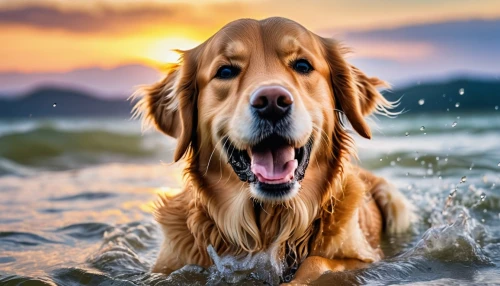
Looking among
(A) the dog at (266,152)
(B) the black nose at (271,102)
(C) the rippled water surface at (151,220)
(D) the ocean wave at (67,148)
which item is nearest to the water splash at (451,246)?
(C) the rippled water surface at (151,220)

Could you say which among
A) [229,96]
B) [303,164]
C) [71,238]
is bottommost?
[71,238]

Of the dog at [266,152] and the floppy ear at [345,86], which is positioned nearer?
the dog at [266,152]

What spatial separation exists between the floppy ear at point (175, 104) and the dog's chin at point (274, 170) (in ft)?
1.82

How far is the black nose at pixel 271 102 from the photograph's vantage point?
12.5 ft

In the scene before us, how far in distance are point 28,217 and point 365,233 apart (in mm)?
3631

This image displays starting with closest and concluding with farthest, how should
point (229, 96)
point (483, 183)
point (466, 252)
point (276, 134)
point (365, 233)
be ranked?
point (276, 134) < point (229, 96) < point (466, 252) < point (365, 233) < point (483, 183)

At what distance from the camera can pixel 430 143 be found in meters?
13.9

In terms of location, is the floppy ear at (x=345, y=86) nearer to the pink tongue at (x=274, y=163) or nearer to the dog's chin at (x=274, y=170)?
the dog's chin at (x=274, y=170)

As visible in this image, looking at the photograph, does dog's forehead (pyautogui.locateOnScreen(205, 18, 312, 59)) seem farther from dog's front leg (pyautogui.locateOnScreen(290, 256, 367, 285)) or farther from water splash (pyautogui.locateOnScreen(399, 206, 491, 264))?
water splash (pyautogui.locateOnScreen(399, 206, 491, 264))

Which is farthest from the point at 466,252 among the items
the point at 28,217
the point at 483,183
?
the point at 28,217

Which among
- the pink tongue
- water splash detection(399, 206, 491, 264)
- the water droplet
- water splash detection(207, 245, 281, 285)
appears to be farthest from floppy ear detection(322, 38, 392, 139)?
the water droplet

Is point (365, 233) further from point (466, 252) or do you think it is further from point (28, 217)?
point (28, 217)

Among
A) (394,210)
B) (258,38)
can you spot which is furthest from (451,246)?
(258,38)

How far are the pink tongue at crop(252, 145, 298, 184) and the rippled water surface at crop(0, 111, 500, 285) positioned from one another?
710mm
